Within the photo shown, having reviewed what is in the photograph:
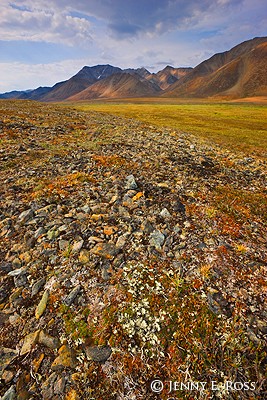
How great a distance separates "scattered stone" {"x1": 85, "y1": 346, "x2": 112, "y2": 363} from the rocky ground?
0.06 feet

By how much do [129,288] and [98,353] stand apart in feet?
4.59

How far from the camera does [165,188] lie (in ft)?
31.0

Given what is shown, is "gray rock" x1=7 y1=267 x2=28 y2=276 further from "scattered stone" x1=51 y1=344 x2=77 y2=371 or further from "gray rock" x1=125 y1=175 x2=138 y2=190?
"gray rock" x1=125 y1=175 x2=138 y2=190

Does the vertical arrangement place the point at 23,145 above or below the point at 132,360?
above

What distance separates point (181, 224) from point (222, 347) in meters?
3.64

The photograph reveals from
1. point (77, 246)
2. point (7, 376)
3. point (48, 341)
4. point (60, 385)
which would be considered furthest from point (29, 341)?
point (77, 246)

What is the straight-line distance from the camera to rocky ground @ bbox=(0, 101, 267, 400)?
142 inches

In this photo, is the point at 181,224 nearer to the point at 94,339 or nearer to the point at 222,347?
the point at 222,347

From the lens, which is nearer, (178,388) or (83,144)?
(178,388)

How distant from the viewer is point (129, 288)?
16.1ft

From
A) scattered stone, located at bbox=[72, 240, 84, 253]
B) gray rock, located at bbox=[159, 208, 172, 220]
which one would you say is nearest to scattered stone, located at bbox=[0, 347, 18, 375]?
scattered stone, located at bbox=[72, 240, 84, 253]

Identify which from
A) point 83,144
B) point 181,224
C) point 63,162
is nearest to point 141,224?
point 181,224

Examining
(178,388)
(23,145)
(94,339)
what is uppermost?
(23,145)

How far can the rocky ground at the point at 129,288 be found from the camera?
3.62 m
